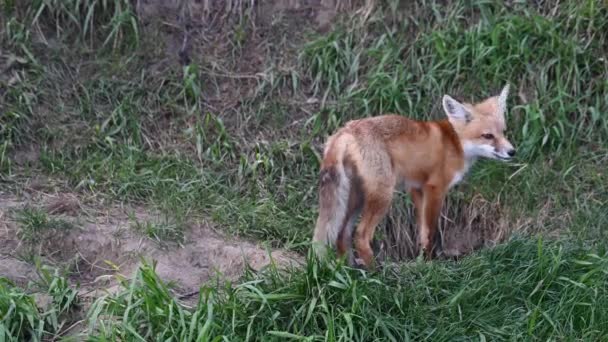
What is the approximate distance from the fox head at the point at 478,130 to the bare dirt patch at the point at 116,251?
160cm

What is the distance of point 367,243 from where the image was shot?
6684 millimetres

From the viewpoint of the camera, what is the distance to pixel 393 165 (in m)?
6.77

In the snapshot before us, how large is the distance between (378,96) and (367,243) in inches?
80.9

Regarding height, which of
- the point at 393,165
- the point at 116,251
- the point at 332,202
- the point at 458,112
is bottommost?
the point at 116,251

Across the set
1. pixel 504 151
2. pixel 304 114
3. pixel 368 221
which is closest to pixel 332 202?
pixel 368 221

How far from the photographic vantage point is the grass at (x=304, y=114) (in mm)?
6965

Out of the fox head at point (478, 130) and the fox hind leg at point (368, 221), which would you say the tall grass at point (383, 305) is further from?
the fox head at point (478, 130)

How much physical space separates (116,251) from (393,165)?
2061mm

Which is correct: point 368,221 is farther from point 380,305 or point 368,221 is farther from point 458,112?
point 458,112

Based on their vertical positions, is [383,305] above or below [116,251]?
above

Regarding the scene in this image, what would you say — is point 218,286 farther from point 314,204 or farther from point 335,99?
point 335,99

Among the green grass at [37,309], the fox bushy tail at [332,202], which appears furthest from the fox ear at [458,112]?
the green grass at [37,309]

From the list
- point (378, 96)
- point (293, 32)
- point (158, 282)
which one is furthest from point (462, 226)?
point (158, 282)

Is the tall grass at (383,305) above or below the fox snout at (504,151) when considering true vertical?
below
